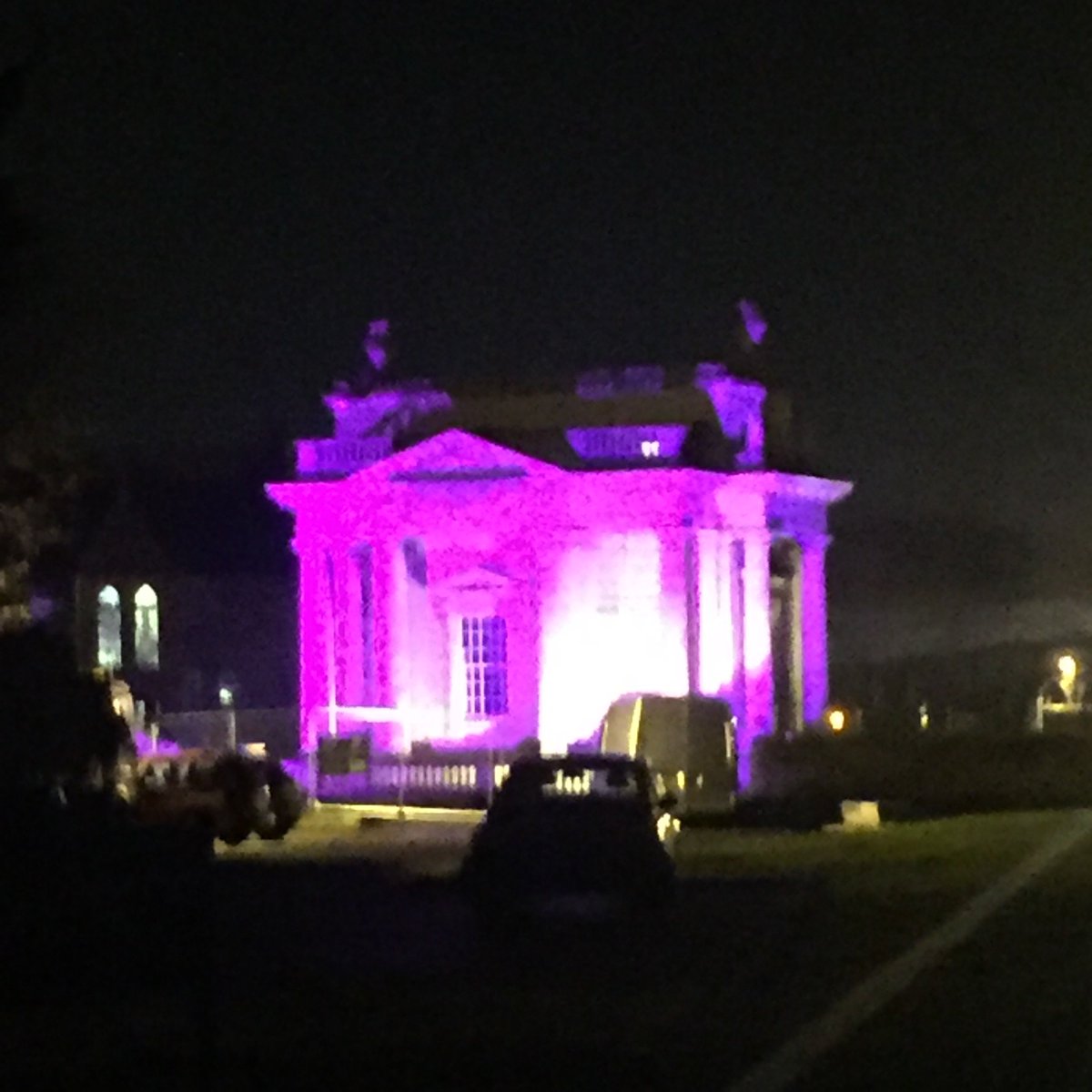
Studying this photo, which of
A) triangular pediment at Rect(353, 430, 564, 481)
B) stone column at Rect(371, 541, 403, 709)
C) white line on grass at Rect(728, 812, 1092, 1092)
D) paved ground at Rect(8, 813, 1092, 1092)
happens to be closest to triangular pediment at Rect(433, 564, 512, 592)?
stone column at Rect(371, 541, 403, 709)

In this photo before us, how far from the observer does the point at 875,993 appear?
572 inches

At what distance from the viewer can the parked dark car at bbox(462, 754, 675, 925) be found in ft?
59.7

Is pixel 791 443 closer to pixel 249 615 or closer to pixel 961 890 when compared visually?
pixel 249 615

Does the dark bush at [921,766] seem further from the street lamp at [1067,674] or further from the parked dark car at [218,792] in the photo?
the parked dark car at [218,792]

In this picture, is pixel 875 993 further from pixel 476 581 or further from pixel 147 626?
pixel 147 626

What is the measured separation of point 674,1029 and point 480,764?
2356 centimetres

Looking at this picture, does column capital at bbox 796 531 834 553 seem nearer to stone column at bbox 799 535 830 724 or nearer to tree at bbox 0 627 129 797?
stone column at bbox 799 535 830 724

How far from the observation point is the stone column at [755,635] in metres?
40.8

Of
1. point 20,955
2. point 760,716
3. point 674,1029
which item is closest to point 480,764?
point 760,716

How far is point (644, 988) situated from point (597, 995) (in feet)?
1.35

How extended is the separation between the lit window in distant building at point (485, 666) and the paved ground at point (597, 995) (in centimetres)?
1724

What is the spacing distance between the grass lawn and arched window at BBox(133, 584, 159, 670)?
3349 centimetres

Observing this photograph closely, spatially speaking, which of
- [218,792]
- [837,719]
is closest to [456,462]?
[837,719]

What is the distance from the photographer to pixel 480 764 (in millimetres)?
36688
